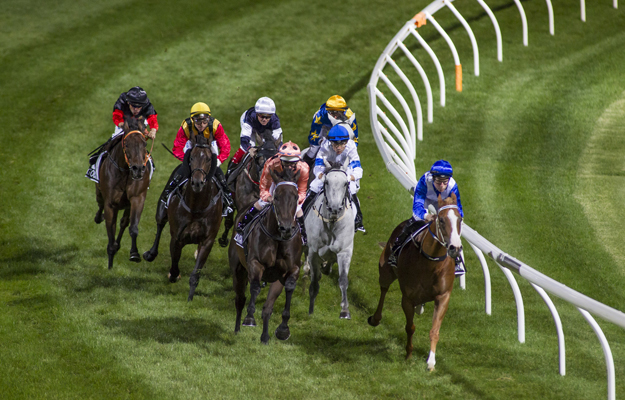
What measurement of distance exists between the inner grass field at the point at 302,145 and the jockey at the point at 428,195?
1.37m

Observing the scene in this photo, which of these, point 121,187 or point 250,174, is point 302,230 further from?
point 121,187

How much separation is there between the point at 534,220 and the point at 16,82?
1330cm

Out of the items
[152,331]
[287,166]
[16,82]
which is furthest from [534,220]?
[16,82]

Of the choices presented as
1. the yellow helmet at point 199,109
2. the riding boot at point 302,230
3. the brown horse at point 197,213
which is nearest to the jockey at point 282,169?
the riding boot at point 302,230

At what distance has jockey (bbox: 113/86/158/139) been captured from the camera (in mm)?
10648

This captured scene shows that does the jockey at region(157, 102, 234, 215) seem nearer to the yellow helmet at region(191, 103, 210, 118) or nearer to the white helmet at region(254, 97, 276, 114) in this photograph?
the yellow helmet at region(191, 103, 210, 118)

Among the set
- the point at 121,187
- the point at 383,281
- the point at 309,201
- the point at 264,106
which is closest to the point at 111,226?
the point at 121,187

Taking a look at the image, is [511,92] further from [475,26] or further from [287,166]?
[287,166]

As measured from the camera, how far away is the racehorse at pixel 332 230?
8516 millimetres

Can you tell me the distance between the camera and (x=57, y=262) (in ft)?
37.4

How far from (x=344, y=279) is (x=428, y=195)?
1725 mm

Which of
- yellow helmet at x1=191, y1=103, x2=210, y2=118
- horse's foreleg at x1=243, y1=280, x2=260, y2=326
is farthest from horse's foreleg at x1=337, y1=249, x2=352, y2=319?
yellow helmet at x1=191, y1=103, x2=210, y2=118

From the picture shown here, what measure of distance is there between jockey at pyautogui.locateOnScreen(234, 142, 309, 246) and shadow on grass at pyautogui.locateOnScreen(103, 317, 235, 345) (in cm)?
126

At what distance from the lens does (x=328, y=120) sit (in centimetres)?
1067
